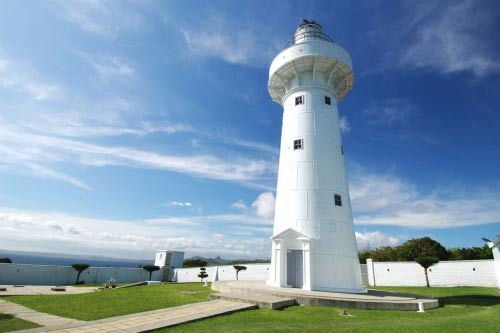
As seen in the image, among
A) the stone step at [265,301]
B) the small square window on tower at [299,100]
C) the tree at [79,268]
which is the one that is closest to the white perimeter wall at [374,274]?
the tree at [79,268]

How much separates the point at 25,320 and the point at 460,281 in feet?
77.4

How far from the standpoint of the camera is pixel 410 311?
417 inches

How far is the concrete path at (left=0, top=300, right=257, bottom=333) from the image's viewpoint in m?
6.66

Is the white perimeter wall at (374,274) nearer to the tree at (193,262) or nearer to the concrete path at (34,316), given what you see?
the tree at (193,262)

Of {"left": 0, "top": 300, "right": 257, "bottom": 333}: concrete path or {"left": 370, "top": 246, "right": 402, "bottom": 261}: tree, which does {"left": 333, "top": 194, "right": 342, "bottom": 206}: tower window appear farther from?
{"left": 370, "top": 246, "right": 402, "bottom": 261}: tree

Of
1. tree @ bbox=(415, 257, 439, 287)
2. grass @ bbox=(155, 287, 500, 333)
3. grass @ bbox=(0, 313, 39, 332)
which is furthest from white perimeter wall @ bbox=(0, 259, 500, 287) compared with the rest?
grass @ bbox=(0, 313, 39, 332)

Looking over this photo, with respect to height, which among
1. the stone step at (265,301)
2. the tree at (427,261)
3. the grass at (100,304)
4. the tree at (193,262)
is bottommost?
the grass at (100,304)

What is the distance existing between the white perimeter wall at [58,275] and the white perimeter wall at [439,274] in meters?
21.7

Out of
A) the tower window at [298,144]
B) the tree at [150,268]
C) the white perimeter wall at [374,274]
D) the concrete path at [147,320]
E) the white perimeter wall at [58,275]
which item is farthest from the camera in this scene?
the tree at [150,268]

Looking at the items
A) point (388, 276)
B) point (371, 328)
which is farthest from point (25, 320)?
point (388, 276)

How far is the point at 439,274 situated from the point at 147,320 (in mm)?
20562

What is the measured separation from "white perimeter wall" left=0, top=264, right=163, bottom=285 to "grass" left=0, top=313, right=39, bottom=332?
54.5ft

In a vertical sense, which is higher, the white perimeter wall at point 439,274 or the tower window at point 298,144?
the tower window at point 298,144

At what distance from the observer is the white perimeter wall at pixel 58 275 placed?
21391mm
